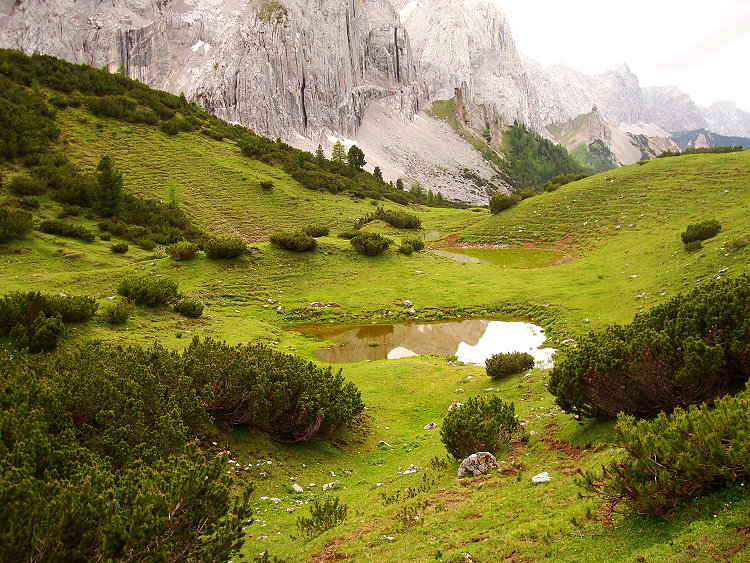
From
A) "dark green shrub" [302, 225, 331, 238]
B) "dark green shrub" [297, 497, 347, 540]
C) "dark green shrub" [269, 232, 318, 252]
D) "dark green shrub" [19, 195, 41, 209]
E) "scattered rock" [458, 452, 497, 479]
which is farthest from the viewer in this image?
"dark green shrub" [302, 225, 331, 238]

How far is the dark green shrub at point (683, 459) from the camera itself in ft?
18.1

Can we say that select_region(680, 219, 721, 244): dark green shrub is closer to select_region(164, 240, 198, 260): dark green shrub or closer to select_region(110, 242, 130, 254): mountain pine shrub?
select_region(164, 240, 198, 260): dark green shrub

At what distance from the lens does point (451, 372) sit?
19438 mm

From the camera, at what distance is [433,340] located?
2588 centimetres

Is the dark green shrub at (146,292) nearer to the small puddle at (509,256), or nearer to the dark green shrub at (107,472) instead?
the dark green shrub at (107,472)

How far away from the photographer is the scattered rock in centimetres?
985

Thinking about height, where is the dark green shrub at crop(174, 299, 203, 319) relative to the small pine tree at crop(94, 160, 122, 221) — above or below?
below

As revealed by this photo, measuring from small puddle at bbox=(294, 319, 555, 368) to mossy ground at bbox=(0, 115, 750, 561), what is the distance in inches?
51.4

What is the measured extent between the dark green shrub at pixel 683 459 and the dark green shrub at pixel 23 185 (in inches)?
1686

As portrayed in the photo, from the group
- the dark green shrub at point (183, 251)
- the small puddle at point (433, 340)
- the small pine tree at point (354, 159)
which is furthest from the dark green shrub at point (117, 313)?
the small pine tree at point (354, 159)

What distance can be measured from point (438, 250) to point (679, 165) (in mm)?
29992

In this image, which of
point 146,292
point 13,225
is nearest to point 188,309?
point 146,292

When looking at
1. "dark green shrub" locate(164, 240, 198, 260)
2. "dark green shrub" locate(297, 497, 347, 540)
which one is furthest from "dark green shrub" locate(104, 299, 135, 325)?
"dark green shrub" locate(297, 497, 347, 540)

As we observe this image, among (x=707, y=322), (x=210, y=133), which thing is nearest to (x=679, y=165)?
(x=707, y=322)
